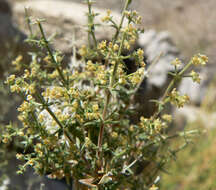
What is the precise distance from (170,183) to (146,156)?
111 centimetres

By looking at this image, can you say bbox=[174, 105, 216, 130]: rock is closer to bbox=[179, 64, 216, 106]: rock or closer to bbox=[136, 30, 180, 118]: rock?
Result: bbox=[179, 64, 216, 106]: rock

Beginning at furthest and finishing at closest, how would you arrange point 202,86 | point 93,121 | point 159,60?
point 202,86 → point 159,60 → point 93,121

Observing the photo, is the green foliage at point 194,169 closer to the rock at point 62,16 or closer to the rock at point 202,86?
the rock at point 62,16

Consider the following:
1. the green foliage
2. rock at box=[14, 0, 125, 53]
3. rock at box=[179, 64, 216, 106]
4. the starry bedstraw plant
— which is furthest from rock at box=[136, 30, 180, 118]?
rock at box=[179, 64, 216, 106]

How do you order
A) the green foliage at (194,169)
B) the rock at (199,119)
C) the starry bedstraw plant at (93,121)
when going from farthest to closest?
the rock at (199,119) < the green foliage at (194,169) < the starry bedstraw plant at (93,121)

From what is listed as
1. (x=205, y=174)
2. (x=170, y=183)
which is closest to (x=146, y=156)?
(x=170, y=183)

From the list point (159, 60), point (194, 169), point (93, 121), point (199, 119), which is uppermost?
point (159, 60)

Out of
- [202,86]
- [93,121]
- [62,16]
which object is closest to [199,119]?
[202,86]

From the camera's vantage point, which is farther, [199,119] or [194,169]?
[199,119]

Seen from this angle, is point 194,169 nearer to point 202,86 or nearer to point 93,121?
point 93,121

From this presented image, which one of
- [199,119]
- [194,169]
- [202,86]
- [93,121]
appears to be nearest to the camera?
[93,121]

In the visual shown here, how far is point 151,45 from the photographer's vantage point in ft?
5.71

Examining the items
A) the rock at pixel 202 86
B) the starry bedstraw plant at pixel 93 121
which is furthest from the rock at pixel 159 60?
the rock at pixel 202 86

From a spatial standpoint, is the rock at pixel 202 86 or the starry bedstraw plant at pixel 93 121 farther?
the rock at pixel 202 86
